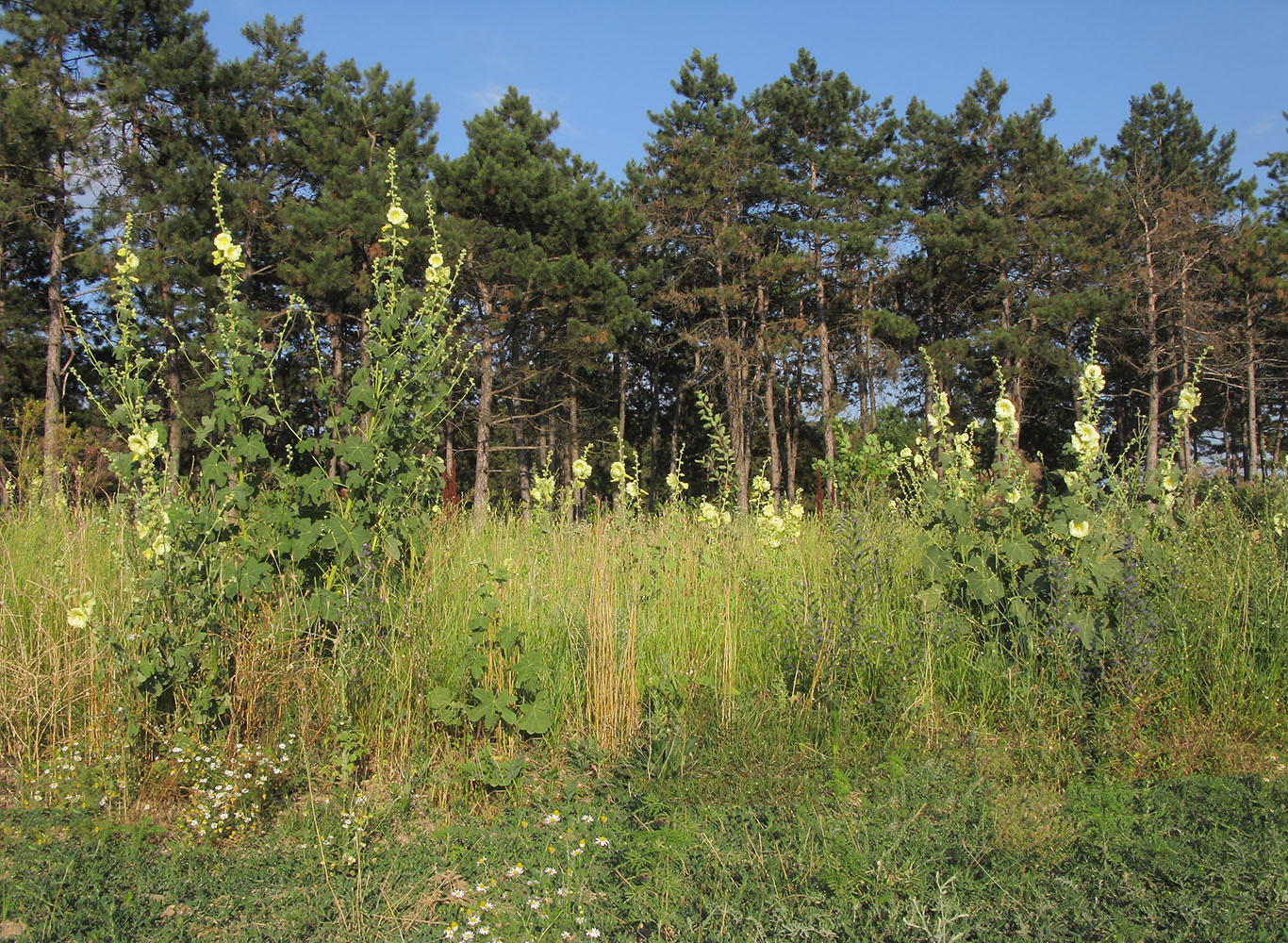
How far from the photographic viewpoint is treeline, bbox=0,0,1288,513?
15.6 m

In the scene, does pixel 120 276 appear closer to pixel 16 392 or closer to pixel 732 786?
pixel 732 786

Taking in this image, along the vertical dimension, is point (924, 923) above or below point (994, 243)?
below

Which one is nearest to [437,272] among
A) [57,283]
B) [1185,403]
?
[1185,403]

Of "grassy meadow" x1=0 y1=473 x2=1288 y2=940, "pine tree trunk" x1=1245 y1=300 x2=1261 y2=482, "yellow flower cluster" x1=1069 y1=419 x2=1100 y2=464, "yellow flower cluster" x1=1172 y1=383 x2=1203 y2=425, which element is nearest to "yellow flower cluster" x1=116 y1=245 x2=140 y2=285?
"grassy meadow" x1=0 y1=473 x2=1288 y2=940

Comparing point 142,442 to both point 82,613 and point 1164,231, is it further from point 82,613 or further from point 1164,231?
point 1164,231

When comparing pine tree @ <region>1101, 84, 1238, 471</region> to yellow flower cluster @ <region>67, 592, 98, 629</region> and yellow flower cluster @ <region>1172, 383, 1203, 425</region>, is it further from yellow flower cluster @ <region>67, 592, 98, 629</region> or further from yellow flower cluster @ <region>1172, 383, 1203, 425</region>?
yellow flower cluster @ <region>67, 592, 98, 629</region>

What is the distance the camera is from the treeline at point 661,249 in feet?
51.3

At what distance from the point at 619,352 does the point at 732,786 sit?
2298cm

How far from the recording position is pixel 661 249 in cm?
2428

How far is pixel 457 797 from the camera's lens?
273 centimetres

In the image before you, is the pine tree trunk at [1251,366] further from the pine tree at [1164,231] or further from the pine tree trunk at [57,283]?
the pine tree trunk at [57,283]

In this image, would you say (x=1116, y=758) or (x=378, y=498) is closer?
(x=1116, y=758)

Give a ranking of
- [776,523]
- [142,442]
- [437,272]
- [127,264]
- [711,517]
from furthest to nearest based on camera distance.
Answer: [711,517]
[776,523]
[437,272]
[127,264]
[142,442]

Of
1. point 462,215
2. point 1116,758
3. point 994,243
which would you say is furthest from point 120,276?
point 994,243
